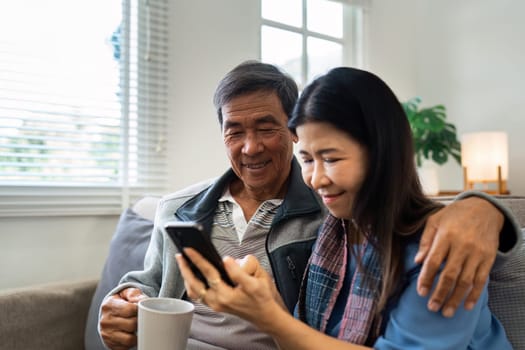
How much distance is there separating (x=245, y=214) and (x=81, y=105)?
3.21ft

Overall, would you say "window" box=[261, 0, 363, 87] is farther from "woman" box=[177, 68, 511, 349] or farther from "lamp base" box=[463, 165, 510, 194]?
"woman" box=[177, 68, 511, 349]

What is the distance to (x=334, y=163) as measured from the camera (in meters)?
0.79

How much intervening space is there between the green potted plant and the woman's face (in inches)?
81.8

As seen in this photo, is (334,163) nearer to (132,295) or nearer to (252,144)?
(252,144)

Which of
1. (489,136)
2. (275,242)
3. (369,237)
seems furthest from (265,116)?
(489,136)

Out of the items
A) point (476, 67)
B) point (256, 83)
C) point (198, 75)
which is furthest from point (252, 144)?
point (476, 67)

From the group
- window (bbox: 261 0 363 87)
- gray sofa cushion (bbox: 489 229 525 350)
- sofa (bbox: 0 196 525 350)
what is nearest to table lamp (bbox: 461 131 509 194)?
window (bbox: 261 0 363 87)

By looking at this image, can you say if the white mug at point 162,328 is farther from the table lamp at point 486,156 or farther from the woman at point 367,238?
the table lamp at point 486,156

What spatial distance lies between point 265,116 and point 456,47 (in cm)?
244

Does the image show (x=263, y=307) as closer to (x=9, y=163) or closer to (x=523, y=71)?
(x=9, y=163)

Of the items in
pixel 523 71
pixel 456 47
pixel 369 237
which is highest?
pixel 456 47

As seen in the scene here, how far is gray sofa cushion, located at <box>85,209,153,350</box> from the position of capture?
145cm

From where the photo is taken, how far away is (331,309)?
89 centimetres

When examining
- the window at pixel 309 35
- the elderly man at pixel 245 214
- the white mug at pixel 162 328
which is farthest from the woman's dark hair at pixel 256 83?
the window at pixel 309 35
